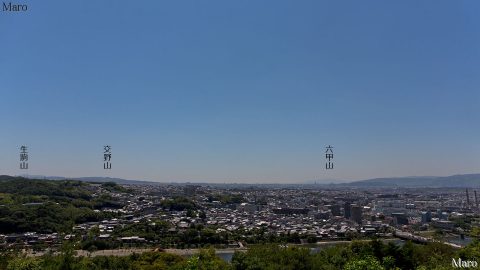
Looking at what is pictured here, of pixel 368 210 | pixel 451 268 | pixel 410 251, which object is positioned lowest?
pixel 368 210

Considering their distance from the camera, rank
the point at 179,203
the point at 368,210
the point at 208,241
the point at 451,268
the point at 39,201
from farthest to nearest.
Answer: the point at 368,210
the point at 179,203
the point at 39,201
the point at 208,241
the point at 451,268

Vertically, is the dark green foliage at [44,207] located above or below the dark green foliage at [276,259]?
below

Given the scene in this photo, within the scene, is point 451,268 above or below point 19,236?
above

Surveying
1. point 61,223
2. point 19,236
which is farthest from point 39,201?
point 19,236

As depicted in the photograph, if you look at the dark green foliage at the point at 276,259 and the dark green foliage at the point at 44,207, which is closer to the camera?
the dark green foliage at the point at 276,259

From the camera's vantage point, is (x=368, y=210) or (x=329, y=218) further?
(x=368, y=210)

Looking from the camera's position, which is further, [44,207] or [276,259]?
[44,207]

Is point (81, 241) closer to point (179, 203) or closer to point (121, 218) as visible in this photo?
point (121, 218)

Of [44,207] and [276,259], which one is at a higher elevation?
[276,259]

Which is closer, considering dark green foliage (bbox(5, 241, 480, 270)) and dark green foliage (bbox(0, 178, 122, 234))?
dark green foliage (bbox(5, 241, 480, 270))

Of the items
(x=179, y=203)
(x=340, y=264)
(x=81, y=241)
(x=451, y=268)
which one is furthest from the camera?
(x=179, y=203)

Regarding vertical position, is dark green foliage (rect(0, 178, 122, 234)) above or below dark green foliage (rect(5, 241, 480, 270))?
below
